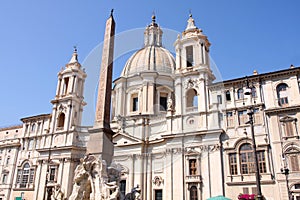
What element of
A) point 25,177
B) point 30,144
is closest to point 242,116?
point 30,144

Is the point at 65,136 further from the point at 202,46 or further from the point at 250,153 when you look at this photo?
the point at 250,153

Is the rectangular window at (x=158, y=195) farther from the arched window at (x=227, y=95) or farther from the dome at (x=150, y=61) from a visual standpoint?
the dome at (x=150, y=61)

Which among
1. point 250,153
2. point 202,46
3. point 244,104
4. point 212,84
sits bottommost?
point 250,153

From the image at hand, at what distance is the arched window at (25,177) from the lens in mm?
38531

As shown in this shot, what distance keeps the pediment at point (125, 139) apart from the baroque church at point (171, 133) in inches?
5.2

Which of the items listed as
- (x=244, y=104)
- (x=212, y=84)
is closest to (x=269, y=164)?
(x=244, y=104)

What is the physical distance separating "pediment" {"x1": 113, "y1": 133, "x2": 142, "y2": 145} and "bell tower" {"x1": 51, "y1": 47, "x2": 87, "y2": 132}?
7652 millimetres

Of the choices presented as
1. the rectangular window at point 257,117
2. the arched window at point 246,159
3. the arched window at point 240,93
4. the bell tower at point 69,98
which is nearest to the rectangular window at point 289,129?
the rectangular window at point 257,117

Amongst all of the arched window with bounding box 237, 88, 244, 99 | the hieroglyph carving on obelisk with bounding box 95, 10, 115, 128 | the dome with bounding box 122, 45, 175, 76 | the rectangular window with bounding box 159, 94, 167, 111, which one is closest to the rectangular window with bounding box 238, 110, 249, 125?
the arched window with bounding box 237, 88, 244, 99

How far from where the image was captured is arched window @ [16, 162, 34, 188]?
3853cm

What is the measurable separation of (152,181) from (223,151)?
9.18 meters

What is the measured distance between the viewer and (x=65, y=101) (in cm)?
4084

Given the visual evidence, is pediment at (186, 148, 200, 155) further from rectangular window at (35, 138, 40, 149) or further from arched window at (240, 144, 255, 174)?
rectangular window at (35, 138, 40, 149)

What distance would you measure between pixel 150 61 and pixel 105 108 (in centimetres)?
2700
